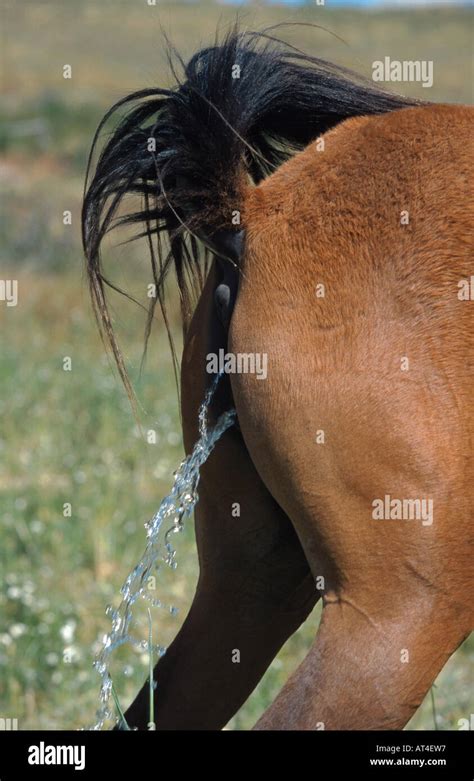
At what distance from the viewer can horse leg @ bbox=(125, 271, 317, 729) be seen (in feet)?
8.52

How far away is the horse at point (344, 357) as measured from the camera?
84.0 inches

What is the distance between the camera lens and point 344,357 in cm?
219

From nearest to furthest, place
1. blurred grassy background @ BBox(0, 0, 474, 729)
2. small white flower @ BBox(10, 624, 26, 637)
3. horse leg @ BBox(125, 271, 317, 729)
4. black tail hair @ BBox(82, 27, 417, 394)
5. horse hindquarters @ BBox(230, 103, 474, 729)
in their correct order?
horse hindquarters @ BBox(230, 103, 474, 729) < black tail hair @ BBox(82, 27, 417, 394) < horse leg @ BBox(125, 271, 317, 729) < blurred grassy background @ BBox(0, 0, 474, 729) < small white flower @ BBox(10, 624, 26, 637)

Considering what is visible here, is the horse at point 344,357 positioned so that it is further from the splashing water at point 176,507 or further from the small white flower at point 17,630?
the small white flower at point 17,630

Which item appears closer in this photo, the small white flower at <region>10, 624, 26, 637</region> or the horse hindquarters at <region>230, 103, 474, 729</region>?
the horse hindquarters at <region>230, 103, 474, 729</region>

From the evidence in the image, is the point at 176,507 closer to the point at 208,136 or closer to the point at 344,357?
the point at 344,357

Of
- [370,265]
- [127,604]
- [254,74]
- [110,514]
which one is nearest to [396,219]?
[370,265]

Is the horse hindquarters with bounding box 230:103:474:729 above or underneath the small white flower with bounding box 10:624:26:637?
above

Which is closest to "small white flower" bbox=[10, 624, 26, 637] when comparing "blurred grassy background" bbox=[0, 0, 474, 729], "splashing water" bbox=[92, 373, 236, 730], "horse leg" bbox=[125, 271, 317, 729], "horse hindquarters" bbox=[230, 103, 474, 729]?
"blurred grassy background" bbox=[0, 0, 474, 729]

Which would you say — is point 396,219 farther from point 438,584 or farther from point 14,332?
point 14,332

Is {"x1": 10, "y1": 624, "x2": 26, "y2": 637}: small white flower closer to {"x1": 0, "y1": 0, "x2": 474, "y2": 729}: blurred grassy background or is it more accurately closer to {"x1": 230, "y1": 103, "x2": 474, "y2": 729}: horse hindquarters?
{"x1": 0, "y1": 0, "x2": 474, "y2": 729}: blurred grassy background

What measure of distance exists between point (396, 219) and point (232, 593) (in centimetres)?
109

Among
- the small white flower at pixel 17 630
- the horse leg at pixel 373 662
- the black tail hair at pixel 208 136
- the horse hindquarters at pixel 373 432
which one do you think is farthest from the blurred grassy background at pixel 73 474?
the horse leg at pixel 373 662

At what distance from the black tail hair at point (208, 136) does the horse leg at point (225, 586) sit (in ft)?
0.68
